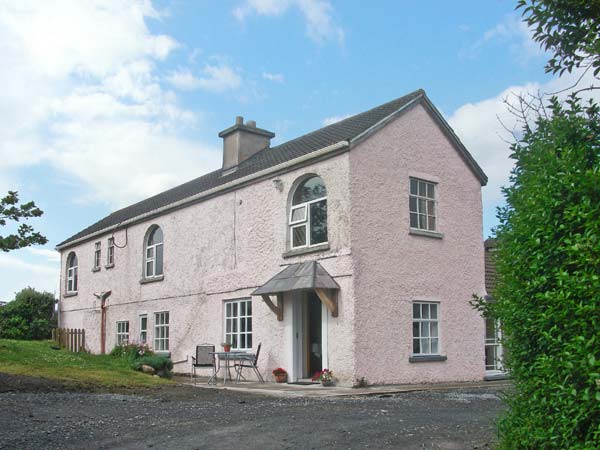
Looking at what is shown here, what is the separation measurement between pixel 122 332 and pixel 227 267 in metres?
8.32

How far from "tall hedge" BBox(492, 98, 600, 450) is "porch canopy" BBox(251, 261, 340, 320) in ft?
30.9

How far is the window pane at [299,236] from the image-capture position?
16453 mm

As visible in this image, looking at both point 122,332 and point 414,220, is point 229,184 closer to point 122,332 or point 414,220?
point 414,220

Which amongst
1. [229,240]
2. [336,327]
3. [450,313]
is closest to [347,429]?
[336,327]

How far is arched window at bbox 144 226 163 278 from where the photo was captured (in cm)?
2303

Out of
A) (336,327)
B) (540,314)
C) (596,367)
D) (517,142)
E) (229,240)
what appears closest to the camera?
(596,367)

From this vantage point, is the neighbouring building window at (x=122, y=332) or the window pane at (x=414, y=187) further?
the neighbouring building window at (x=122, y=332)

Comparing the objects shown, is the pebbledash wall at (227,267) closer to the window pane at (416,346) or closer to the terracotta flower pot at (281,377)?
the terracotta flower pot at (281,377)

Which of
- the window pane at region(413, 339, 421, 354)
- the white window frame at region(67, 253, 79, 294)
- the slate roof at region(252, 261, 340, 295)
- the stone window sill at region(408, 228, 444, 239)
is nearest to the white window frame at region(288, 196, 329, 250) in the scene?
the slate roof at region(252, 261, 340, 295)

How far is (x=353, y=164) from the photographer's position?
15117 mm

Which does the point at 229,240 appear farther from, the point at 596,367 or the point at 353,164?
the point at 596,367

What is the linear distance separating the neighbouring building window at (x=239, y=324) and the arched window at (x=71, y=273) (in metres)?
14.2

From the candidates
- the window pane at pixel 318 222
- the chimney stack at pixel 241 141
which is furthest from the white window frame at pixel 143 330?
the window pane at pixel 318 222

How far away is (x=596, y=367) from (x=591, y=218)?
38.2 inches
